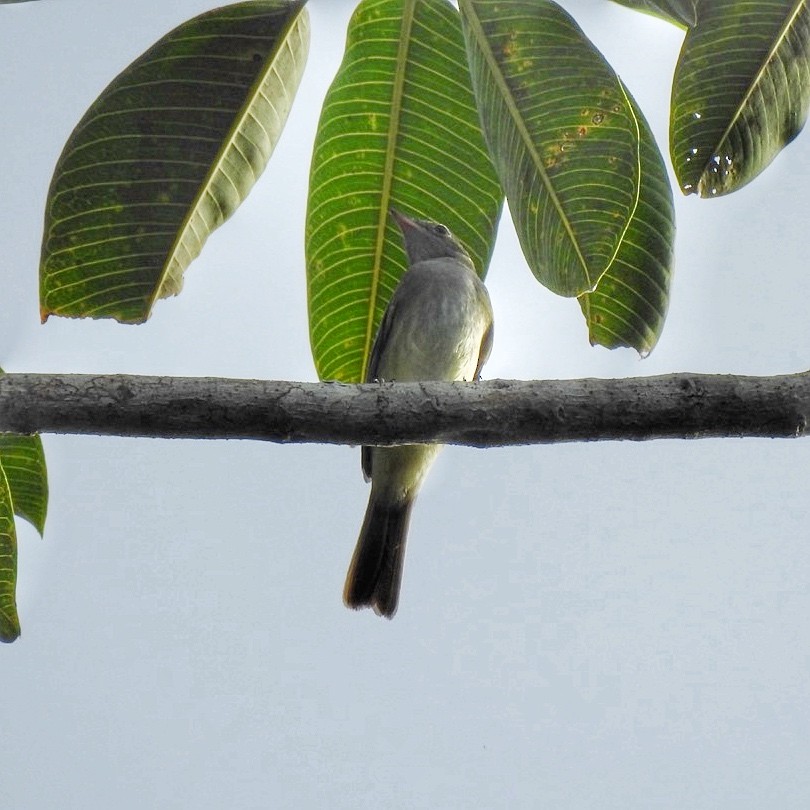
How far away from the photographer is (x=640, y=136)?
292cm

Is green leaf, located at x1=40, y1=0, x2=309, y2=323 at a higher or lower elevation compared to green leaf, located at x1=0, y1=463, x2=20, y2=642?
higher

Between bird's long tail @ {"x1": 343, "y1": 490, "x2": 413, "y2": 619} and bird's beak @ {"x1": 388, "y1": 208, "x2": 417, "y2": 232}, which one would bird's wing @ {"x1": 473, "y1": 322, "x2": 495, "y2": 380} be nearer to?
bird's long tail @ {"x1": 343, "y1": 490, "x2": 413, "y2": 619}

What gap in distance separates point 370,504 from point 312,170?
66.0 inches

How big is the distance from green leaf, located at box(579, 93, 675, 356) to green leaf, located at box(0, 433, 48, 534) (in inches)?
64.3

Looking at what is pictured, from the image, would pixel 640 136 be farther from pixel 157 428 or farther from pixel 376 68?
pixel 157 428

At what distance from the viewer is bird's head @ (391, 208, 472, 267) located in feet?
12.4

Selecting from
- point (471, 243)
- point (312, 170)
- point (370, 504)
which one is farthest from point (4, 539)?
point (370, 504)

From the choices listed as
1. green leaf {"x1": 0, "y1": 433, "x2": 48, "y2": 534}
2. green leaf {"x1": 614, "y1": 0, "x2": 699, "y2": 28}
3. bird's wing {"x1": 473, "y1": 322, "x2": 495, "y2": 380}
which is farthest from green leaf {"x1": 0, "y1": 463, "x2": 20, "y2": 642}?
bird's wing {"x1": 473, "y1": 322, "x2": 495, "y2": 380}

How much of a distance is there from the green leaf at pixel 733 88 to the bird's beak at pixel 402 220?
34.4 inches

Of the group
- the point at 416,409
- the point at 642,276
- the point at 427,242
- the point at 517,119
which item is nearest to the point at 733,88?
the point at 642,276

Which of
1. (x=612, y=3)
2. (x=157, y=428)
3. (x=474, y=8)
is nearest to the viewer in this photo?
(x=157, y=428)

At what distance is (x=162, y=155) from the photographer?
2.85 metres

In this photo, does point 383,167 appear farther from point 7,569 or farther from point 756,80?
point 7,569

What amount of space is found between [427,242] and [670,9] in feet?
6.56
